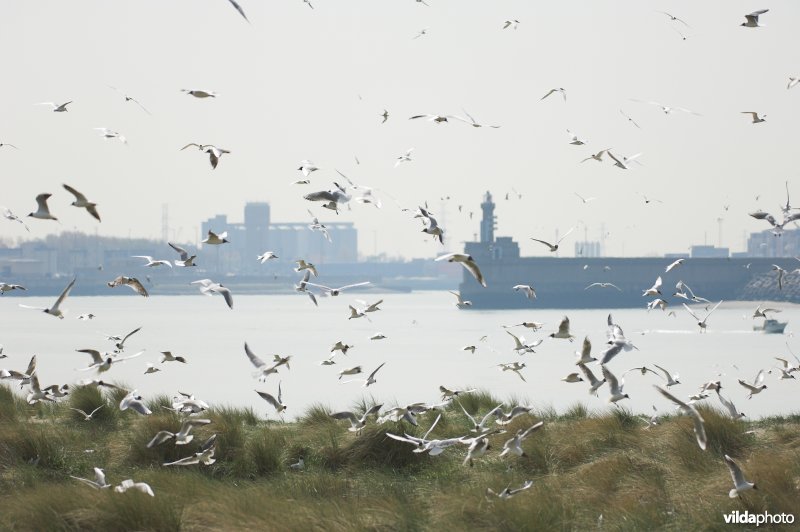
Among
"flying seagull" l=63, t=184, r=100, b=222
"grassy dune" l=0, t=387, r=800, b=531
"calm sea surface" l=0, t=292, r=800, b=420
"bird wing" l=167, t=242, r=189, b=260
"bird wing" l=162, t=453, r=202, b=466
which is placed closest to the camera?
"flying seagull" l=63, t=184, r=100, b=222

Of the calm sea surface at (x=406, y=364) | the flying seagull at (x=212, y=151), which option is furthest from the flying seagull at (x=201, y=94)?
the calm sea surface at (x=406, y=364)

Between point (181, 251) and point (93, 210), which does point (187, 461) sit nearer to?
point (181, 251)

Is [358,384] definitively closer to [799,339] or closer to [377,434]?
[377,434]

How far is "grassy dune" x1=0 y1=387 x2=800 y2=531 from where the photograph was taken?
11000 mm

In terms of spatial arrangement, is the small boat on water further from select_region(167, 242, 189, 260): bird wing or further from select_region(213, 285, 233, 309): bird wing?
select_region(213, 285, 233, 309): bird wing

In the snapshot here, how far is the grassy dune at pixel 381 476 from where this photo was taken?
36.1ft

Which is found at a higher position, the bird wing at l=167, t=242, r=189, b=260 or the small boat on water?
the bird wing at l=167, t=242, r=189, b=260

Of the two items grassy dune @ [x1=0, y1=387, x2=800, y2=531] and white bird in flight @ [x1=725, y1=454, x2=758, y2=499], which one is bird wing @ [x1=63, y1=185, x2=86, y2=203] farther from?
white bird in flight @ [x1=725, y1=454, x2=758, y2=499]

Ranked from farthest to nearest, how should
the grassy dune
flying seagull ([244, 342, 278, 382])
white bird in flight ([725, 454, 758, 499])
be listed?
flying seagull ([244, 342, 278, 382])
the grassy dune
white bird in flight ([725, 454, 758, 499])

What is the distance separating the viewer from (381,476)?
45.8ft

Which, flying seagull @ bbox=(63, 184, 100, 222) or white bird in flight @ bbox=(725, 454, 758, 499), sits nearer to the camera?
white bird in flight @ bbox=(725, 454, 758, 499)

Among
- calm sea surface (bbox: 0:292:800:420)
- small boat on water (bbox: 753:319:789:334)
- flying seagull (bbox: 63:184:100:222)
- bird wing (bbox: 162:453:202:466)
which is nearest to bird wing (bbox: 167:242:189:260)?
bird wing (bbox: 162:453:202:466)

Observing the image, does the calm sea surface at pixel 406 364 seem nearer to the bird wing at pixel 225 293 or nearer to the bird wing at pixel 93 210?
the bird wing at pixel 225 293

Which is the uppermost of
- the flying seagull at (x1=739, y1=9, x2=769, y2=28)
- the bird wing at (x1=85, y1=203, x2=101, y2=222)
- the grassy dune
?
the flying seagull at (x1=739, y1=9, x2=769, y2=28)
